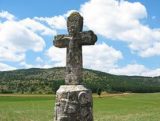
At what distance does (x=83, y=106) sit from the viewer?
1152 cm

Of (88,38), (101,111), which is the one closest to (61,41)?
(88,38)

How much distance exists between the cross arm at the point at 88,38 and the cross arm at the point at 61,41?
1.47 ft

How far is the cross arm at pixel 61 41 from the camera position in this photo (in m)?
12.5

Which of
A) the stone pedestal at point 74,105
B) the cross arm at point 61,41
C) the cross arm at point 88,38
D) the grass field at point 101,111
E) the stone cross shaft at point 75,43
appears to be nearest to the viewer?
the stone pedestal at point 74,105

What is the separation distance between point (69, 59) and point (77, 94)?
1.06 metres

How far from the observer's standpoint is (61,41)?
41.1 feet

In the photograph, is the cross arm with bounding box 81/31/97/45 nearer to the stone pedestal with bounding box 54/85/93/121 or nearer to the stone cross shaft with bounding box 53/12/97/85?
the stone cross shaft with bounding box 53/12/97/85

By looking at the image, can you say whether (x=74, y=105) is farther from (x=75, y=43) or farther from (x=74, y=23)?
(x=74, y=23)

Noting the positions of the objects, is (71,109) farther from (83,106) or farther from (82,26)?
(82,26)

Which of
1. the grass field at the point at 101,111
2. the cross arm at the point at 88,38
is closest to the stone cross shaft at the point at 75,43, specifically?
the cross arm at the point at 88,38

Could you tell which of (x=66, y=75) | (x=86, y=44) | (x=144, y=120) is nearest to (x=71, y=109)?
(x=66, y=75)

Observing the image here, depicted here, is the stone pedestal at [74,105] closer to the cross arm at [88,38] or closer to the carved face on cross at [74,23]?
the cross arm at [88,38]

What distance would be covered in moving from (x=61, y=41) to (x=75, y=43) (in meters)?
0.44

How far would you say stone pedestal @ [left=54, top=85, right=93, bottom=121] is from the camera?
11.5 meters
